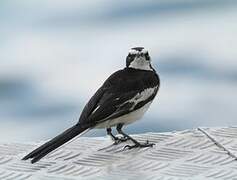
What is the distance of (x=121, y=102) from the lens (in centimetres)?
688

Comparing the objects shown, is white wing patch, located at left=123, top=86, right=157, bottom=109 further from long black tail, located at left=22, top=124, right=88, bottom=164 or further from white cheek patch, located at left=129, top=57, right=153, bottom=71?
long black tail, located at left=22, top=124, right=88, bottom=164

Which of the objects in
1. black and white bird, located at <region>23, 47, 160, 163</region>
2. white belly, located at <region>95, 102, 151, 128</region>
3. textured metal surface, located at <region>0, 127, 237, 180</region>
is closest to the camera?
textured metal surface, located at <region>0, 127, 237, 180</region>

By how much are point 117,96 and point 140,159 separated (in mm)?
679

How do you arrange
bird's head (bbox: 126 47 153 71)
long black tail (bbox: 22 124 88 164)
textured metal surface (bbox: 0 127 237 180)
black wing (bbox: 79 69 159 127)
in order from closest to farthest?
textured metal surface (bbox: 0 127 237 180) → long black tail (bbox: 22 124 88 164) → black wing (bbox: 79 69 159 127) → bird's head (bbox: 126 47 153 71)

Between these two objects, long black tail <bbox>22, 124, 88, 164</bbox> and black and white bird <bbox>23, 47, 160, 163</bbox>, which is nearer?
long black tail <bbox>22, 124, 88, 164</bbox>

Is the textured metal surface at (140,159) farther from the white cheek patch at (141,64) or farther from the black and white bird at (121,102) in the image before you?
the white cheek patch at (141,64)

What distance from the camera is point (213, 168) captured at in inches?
238

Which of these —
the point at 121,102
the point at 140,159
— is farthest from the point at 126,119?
the point at 140,159

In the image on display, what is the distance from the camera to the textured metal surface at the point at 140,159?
600cm

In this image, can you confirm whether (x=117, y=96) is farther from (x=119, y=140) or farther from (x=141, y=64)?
(x=141, y=64)

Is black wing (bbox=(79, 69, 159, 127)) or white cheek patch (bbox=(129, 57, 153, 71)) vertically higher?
white cheek patch (bbox=(129, 57, 153, 71))

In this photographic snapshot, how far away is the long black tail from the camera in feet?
20.7

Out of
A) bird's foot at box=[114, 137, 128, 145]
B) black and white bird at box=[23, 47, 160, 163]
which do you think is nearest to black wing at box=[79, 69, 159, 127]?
black and white bird at box=[23, 47, 160, 163]

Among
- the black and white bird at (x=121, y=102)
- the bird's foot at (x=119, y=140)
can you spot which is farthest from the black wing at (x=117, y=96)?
the bird's foot at (x=119, y=140)
